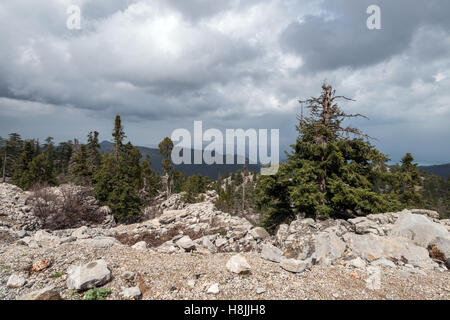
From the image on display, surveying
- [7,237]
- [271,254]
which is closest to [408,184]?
[271,254]

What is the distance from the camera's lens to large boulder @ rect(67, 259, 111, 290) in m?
4.73

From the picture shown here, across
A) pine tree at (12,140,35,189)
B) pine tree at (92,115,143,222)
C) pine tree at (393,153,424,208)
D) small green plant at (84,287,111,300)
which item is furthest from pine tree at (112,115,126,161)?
pine tree at (393,153,424,208)

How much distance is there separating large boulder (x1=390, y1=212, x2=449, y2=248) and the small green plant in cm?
1093

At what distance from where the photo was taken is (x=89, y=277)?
15.9 ft

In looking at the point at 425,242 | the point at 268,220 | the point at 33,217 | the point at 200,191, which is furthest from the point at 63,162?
the point at 425,242

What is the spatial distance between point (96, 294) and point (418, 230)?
11.7 metres

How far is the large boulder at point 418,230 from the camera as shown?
26.3 ft

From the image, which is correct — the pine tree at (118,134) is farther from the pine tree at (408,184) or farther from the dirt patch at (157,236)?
the pine tree at (408,184)

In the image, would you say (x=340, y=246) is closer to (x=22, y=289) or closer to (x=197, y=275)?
(x=197, y=275)

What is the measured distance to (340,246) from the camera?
26.4 ft

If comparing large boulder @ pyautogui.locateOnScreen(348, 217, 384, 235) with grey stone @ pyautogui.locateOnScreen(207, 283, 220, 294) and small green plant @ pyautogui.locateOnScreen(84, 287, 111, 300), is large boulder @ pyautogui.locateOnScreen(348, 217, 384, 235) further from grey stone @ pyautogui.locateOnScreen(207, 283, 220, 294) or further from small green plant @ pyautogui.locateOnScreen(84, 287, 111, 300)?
small green plant @ pyautogui.locateOnScreen(84, 287, 111, 300)

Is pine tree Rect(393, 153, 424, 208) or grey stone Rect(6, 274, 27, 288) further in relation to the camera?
pine tree Rect(393, 153, 424, 208)
